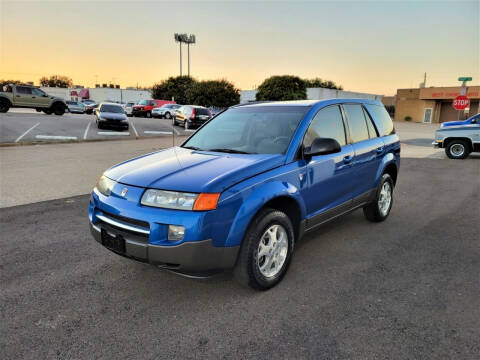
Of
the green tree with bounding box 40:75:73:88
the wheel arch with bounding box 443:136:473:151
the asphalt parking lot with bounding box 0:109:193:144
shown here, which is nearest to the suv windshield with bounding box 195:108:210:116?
the asphalt parking lot with bounding box 0:109:193:144

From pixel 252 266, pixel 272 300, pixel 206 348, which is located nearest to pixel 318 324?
pixel 272 300

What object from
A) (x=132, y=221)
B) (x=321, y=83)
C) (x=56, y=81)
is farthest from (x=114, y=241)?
(x=56, y=81)

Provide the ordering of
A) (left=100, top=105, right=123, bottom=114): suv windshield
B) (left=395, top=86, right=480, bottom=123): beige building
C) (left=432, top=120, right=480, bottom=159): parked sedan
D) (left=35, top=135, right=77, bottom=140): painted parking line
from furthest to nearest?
(left=395, top=86, right=480, bottom=123): beige building → (left=100, top=105, right=123, bottom=114): suv windshield → (left=35, top=135, right=77, bottom=140): painted parking line → (left=432, top=120, right=480, bottom=159): parked sedan

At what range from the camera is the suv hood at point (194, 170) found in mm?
2928

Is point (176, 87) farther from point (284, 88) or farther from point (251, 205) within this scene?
point (251, 205)

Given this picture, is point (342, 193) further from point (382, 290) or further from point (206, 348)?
point (206, 348)

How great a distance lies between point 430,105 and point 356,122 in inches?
2279

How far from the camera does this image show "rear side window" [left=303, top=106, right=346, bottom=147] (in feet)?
12.6

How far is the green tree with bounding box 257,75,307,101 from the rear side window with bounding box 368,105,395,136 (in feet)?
137

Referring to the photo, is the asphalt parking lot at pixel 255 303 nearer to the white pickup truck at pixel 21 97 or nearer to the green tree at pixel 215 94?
the white pickup truck at pixel 21 97

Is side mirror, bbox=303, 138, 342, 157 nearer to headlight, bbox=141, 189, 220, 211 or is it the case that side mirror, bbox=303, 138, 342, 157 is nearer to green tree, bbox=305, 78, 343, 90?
headlight, bbox=141, 189, 220, 211

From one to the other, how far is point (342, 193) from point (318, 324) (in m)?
1.83

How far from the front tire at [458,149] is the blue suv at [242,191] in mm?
10758

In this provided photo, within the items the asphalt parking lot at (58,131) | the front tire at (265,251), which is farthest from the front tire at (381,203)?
the asphalt parking lot at (58,131)
